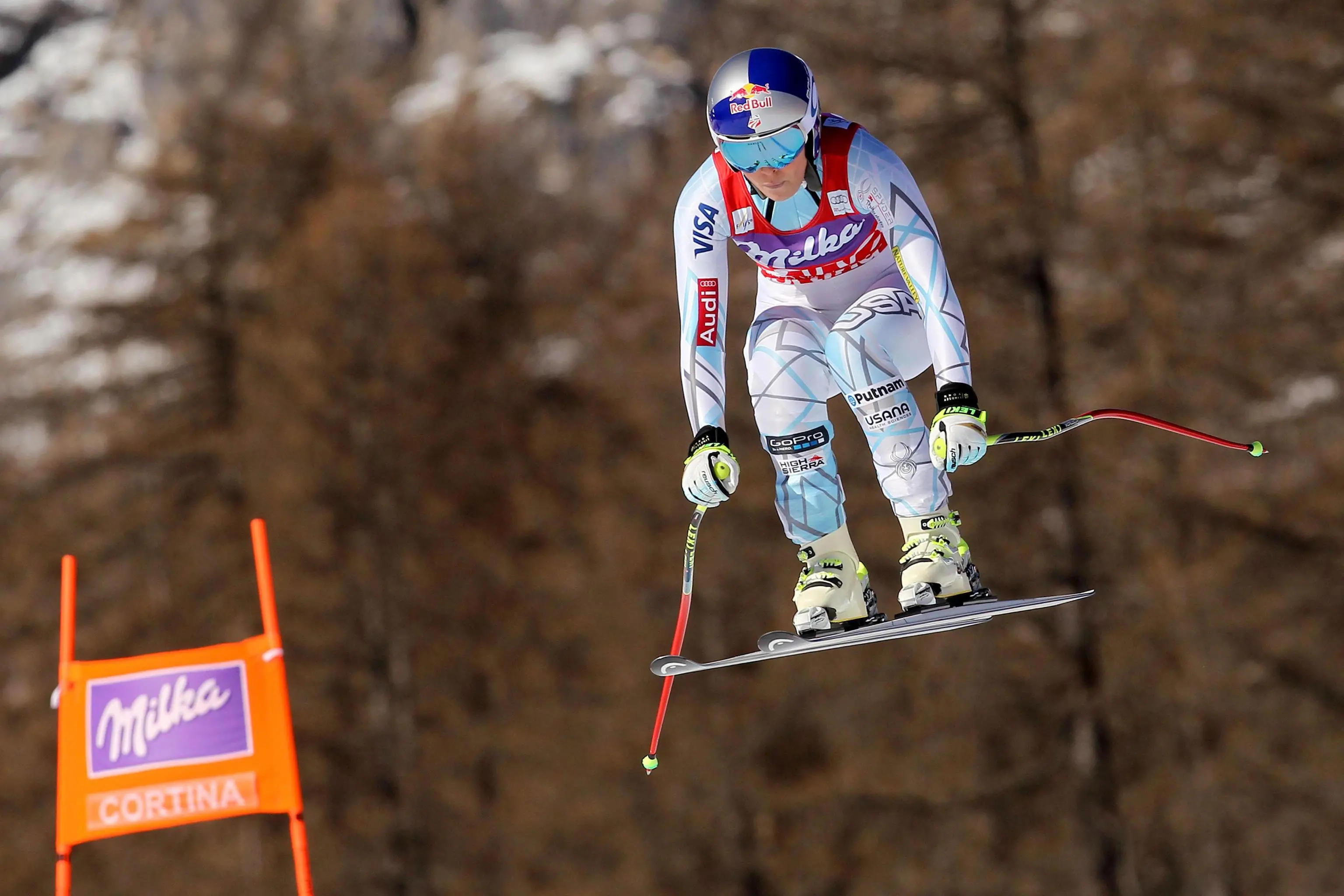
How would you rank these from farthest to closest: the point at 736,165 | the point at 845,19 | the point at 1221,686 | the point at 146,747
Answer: the point at 845,19 → the point at 1221,686 → the point at 146,747 → the point at 736,165

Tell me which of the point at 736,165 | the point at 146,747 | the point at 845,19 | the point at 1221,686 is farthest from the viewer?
the point at 845,19

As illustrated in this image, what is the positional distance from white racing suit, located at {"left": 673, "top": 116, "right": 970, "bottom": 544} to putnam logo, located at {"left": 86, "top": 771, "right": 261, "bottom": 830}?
1.71 meters

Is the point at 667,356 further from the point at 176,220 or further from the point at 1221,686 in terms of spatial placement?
the point at 1221,686

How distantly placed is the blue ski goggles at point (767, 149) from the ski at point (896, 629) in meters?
1.07

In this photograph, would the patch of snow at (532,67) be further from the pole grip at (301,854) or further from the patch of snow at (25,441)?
the pole grip at (301,854)

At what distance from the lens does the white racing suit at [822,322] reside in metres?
3.05

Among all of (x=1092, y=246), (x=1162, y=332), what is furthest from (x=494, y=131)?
(x=1162, y=332)

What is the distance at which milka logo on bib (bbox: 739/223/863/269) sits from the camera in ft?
10.3

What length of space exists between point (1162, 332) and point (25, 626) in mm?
4691

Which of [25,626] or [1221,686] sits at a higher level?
[25,626]

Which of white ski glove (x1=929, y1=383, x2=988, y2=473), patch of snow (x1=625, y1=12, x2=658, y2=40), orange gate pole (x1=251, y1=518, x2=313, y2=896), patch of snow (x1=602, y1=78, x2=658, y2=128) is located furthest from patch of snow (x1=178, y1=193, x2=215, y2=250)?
white ski glove (x1=929, y1=383, x2=988, y2=473)

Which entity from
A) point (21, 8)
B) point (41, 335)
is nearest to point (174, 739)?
point (41, 335)

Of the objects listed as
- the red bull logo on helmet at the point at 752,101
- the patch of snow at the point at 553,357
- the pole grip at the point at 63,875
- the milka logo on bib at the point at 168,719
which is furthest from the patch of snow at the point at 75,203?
the red bull logo on helmet at the point at 752,101

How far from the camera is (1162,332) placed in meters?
5.26
